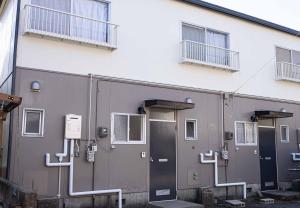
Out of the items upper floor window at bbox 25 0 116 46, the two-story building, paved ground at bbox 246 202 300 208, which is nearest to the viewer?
the two-story building

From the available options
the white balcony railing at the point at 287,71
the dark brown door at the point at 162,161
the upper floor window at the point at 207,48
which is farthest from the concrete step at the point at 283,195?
the upper floor window at the point at 207,48

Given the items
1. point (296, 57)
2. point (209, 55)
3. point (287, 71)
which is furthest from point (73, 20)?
point (296, 57)

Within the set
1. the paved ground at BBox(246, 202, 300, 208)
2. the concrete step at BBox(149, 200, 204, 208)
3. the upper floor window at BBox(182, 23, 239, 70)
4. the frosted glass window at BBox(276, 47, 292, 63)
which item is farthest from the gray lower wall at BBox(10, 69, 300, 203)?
the frosted glass window at BBox(276, 47, 292, 63)

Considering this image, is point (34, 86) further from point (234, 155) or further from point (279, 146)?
point (279, 146)

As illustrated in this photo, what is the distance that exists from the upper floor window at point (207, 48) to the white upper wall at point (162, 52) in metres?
0.22

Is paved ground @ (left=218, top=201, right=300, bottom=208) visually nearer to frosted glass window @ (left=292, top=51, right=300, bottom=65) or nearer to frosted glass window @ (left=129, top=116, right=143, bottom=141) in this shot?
frosted glass window @ (left=129, top=116, right=143, bottom=141)

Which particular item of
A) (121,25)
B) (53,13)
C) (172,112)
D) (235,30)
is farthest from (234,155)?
(53,13)

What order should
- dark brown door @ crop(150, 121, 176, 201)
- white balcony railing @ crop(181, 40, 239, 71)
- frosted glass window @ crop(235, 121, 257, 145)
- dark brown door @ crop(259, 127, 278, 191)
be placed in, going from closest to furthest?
1. dark brown door @ crop(150, 121, 176, 201)
2. white balcony railing @ crop(181, 40, 239, 71)
3. frosted glass window @ crop(235, 121, 257, 145)
4. dark brown door @ crop(259, 127, 278, 191)

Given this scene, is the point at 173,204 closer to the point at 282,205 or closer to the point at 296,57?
the point at 282,205

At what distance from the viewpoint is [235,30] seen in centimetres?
1301

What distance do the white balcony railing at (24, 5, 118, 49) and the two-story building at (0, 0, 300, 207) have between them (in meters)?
0.03

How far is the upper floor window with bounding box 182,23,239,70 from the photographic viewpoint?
11.5 metres

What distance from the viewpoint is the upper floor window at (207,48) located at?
37.6 feet

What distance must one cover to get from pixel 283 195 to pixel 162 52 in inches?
241
